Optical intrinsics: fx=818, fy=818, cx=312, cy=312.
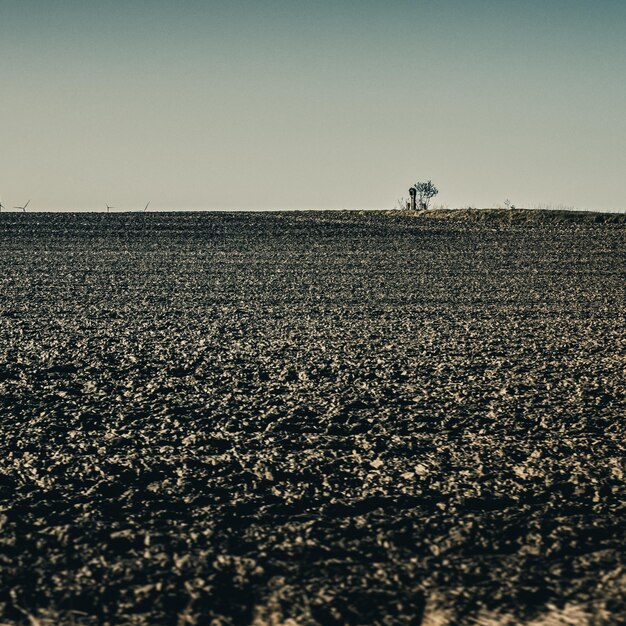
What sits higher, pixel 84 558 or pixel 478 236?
pixel 478 236

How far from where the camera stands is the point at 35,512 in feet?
9.20

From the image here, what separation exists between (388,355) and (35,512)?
3.27 metres

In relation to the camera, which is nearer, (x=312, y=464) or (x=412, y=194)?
(x=312, y=464)

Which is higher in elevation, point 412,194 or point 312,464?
point 412,194

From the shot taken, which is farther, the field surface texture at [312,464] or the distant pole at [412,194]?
the distant pole at [412,194]

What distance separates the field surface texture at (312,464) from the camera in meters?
2.24

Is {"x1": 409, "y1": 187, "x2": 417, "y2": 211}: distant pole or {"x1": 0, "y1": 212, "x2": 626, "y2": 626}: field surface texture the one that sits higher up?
{"x1": 409, "y1": 187, "x2": 417, "y2": 211}: distant pole

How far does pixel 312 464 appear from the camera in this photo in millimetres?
3273

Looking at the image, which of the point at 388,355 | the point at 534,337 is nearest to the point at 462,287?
Result: the point at 534,337

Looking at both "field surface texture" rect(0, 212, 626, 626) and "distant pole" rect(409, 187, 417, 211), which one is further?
"distant pole" rect(409, 187, 417, 211)

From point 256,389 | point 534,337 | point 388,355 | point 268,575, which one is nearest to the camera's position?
point 268,575

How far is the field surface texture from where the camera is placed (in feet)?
7.34

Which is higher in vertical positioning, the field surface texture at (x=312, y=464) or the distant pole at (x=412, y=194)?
the distant pole at (x=412, y=194)

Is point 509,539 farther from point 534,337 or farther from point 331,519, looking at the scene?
point 534,337
